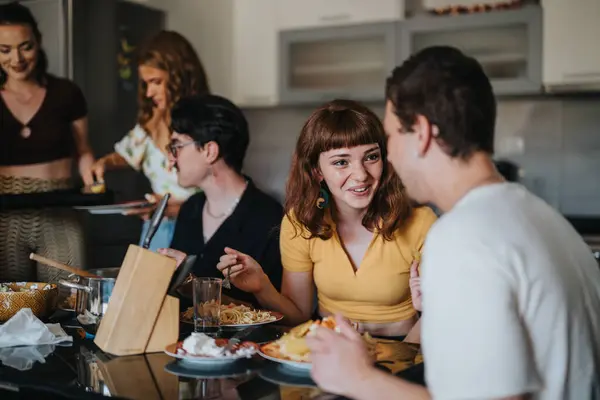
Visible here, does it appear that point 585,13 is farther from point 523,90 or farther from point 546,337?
point 546,337

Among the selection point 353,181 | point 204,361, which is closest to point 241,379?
point 204,361

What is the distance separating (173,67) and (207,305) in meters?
2.69

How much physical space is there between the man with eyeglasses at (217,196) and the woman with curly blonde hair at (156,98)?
3.95 ft

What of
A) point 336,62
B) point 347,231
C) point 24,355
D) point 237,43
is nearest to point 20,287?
point 24,355

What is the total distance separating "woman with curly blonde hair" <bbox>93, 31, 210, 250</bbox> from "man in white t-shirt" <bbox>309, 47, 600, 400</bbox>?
2932mm

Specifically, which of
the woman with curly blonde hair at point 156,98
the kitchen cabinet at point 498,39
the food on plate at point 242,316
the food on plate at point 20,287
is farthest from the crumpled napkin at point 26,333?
the kitchen cabinet at point 498,39

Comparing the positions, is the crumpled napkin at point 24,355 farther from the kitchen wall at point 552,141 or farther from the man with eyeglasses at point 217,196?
the kitchen wall at point 552,141

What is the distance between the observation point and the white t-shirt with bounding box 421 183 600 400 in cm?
103

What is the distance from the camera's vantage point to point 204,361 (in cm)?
150

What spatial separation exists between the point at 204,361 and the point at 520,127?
3240mm

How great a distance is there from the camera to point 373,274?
7.02 feet

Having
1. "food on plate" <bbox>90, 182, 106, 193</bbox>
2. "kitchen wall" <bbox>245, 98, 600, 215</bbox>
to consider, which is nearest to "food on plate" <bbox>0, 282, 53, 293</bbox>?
"food on plate" <bbox>90, 182, 106, 193</bbox>

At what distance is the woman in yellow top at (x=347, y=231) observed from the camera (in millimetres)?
2100

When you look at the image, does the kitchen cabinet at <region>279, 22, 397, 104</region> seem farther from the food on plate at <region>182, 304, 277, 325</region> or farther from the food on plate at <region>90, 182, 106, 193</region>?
the food on plate at <region>182, 304, 277, 325</region>
